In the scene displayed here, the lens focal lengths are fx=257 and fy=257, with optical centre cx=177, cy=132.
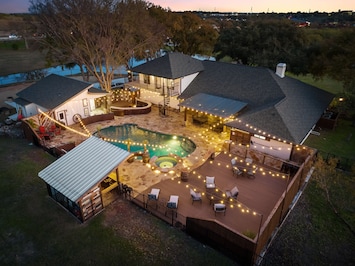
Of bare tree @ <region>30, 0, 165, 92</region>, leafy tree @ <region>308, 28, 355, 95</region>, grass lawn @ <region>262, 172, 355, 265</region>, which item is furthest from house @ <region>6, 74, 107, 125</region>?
leafy tree @ <region>308, 28, 355, 95</region>

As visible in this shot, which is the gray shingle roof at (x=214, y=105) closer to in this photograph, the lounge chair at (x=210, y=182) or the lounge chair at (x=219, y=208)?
the lounge chair at (x=210, y=182)

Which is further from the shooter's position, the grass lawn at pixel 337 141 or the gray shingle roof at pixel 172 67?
the gray shingle roof at pixel 172 67

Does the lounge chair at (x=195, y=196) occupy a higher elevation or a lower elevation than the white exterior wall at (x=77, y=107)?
lower

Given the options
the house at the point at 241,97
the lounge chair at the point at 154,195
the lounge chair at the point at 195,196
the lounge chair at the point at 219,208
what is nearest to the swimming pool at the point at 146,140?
the house at the point at 241,97

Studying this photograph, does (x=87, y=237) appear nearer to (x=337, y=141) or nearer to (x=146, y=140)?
(x=146, y=140)

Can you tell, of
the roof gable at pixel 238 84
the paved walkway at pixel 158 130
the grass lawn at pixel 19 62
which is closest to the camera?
the paved walkway at pixel 158 130

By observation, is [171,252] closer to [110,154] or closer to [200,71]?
[110,154]

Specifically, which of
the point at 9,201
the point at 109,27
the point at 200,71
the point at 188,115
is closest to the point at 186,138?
the point at 188,115
